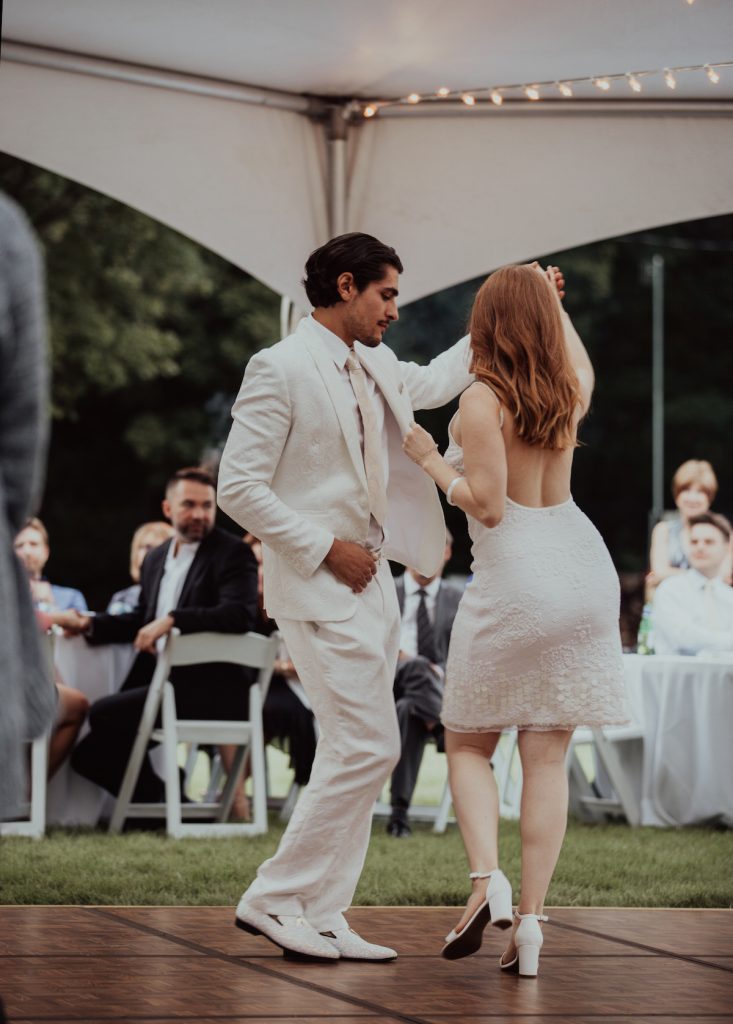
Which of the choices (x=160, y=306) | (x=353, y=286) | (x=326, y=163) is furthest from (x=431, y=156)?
(x=160, y=306)

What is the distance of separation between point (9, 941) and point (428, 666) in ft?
14.5

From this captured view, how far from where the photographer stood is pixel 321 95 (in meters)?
7.73

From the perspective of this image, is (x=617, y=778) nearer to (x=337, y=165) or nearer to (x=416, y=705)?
(x=416, y=705)

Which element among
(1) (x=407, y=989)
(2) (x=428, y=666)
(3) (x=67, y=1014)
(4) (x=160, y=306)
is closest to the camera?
(3) (x=67, y=1014)

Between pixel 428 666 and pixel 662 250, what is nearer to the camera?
pixel 428 666

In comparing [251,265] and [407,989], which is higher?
[251,265]

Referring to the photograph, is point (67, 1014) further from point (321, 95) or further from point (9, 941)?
point (321, 95)

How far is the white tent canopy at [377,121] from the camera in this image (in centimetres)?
682

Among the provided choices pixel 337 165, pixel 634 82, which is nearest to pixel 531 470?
pixel 634 82

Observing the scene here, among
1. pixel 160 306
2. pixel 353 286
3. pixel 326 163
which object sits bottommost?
pixel 353 286

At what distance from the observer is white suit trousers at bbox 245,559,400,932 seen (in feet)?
14.4

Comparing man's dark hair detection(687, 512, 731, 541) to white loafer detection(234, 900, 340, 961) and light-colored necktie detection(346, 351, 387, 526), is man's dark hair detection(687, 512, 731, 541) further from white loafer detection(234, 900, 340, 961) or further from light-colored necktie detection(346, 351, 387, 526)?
white loafer detection(234, 900, 340, 961)

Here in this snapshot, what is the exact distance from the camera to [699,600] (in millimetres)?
9297

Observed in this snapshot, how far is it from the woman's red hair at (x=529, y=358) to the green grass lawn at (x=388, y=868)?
2.20 meters
